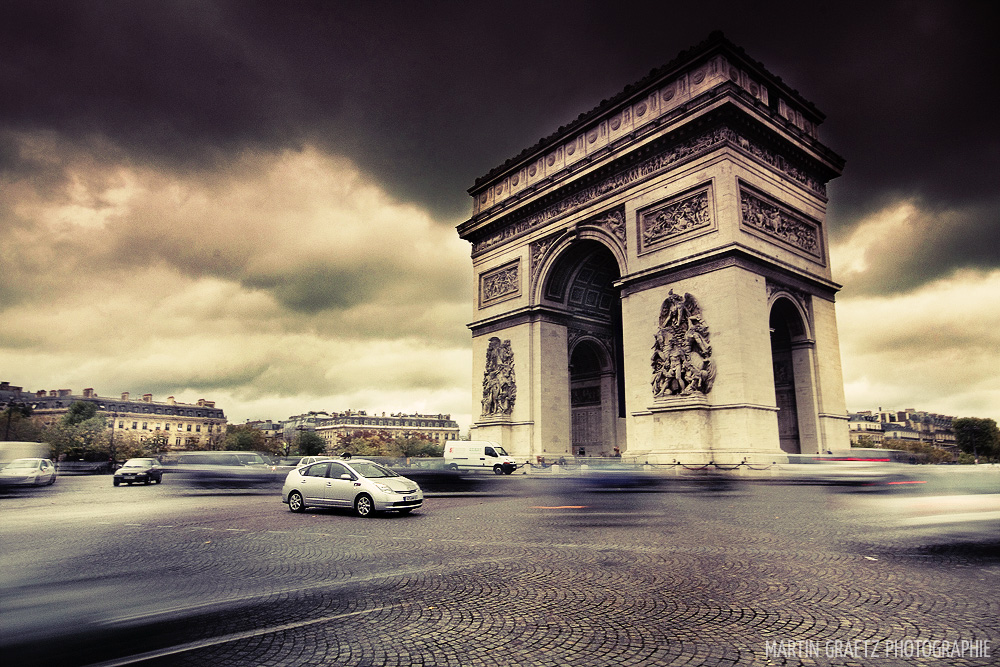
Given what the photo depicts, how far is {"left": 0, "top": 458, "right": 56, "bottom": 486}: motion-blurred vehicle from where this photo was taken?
21172 mm

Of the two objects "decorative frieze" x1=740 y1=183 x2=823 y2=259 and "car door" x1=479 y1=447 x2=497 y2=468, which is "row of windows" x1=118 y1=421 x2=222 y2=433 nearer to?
"car door" x1=479 y1=447 x2=497 y2=468


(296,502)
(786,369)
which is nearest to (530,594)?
(296,502)

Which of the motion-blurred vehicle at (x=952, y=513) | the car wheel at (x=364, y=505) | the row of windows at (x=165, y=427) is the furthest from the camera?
the row of windows at (x=165, y=427)

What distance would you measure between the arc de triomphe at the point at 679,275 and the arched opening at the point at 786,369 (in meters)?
0.06

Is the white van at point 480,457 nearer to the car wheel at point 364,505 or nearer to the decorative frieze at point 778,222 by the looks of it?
the decorative frieze at point 778,222

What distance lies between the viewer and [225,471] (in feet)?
74.5

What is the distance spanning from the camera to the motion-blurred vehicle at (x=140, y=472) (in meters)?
26.1

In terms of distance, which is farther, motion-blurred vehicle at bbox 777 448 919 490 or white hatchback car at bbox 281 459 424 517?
motion-blurred vehicle at bbox 777 448 919 490

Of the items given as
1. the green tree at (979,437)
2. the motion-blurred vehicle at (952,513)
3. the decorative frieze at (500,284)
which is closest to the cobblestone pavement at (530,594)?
the motion-blurred vehicle at (952,513)

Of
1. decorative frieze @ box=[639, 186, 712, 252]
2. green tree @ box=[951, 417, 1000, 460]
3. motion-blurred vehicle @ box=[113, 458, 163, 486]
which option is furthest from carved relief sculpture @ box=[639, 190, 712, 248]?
green tree @ box=[951, 417, 1000, 460]

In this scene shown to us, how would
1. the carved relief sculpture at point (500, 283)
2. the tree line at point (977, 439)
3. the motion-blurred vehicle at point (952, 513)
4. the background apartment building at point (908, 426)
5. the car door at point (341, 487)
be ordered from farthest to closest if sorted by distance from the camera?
the background apartment building at point (908, 426) < the tree line at point (977, 439) < the carved relief sculpture at point (500, 283) < the car door at point (341, 487) < the motion-blurred vehicle at point (952, 513)

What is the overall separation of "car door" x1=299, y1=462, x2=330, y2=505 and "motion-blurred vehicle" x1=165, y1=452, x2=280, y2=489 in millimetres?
10936

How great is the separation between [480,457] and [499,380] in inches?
224

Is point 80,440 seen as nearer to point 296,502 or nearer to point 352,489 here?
point 296,502
